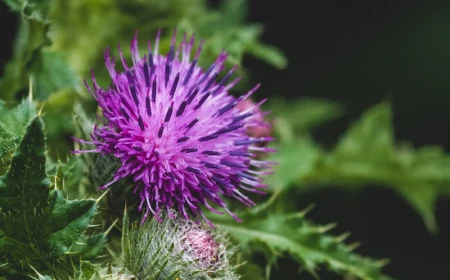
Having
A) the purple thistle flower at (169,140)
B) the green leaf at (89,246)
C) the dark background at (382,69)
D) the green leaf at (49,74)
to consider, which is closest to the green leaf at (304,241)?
the purple thistle flower at (169,140)

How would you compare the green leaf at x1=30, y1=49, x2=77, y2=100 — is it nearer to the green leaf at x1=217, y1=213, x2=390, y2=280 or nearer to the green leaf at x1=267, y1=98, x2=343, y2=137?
the green leaf at x1=217, y1=213, x2=390, y2=280

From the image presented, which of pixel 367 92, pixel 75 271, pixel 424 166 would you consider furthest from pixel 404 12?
pixel 75 271

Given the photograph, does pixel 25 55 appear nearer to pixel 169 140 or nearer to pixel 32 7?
pixel 32 7

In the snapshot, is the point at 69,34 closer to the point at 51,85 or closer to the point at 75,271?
the point at 51,85

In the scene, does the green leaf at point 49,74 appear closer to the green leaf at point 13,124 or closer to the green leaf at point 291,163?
the green leaf at point 13,124

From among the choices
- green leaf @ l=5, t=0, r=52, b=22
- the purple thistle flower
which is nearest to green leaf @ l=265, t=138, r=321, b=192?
the purple thistle flower
